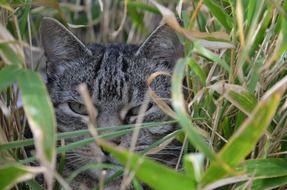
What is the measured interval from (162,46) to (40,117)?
929mm

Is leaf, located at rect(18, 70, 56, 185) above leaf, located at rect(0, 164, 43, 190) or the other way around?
above

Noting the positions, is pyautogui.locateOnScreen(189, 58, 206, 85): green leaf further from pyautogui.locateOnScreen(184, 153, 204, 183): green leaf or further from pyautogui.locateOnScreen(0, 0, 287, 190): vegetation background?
pyautogui.locateOnScreen(184, 153, 204, 183): green leaf

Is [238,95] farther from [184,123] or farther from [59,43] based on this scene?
[59,43]

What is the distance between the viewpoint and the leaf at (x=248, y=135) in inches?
48.1

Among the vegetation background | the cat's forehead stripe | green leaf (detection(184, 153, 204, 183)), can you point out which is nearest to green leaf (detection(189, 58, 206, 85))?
the vegetation background

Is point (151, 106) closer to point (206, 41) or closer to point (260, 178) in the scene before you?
point (206, 41)

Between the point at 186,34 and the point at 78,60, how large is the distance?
0.70 metres

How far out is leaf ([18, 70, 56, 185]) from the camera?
4.01ft

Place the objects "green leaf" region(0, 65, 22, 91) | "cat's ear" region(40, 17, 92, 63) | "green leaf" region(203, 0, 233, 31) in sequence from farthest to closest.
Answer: "cat's ear" region(40, 17, 92, 63), "green leaf" region(203, 0, 233, 31), "green leaf" region(0, 65, 22, 91)

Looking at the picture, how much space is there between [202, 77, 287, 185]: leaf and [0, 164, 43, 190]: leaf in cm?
38

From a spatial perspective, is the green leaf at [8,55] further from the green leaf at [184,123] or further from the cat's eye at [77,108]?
the cat's eye at [77,108]

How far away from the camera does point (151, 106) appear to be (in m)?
2.04

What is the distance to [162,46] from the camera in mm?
2131

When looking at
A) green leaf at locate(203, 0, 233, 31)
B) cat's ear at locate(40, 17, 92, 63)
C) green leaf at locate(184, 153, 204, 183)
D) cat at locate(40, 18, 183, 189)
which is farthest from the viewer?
cat's ear at locate(40, 17, 92, 63)
